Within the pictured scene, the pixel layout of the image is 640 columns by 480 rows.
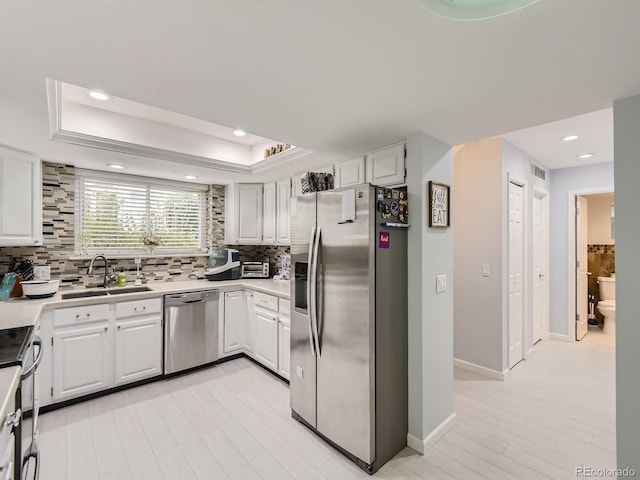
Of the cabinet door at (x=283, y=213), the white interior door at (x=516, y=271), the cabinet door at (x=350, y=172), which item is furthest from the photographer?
the cabinet door at (x=283, y=213)

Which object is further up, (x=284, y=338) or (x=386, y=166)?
(x=386, y=166)

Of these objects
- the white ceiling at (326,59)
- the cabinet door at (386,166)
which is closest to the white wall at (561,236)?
the white ceiling at (326,59)

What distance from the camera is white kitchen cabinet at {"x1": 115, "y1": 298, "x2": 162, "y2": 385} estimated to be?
295 cm

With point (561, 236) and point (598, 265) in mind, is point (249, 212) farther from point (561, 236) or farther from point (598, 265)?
point (598, 265)

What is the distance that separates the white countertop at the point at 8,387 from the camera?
3.47 feet

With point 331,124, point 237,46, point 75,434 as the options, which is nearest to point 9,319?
point 75,434

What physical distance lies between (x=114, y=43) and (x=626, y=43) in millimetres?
2051

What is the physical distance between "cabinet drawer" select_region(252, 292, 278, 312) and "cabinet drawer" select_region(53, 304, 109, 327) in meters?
1.43

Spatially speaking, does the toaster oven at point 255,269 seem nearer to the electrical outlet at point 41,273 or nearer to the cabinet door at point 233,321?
the cabinet door at point 233,321

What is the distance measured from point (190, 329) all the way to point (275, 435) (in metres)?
1.56

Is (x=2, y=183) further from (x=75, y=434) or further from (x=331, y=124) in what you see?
(x=331, y=124)

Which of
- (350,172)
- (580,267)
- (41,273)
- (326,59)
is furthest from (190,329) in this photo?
(580,267)

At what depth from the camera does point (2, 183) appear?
8.35 ft

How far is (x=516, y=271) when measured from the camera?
356cm
